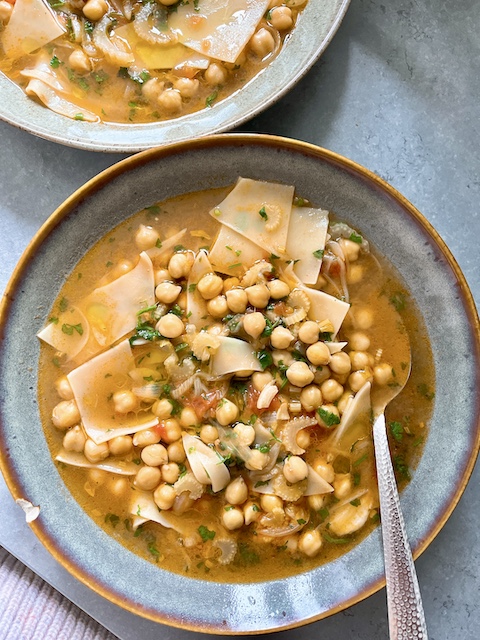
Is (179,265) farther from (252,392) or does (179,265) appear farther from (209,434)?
(209,434)

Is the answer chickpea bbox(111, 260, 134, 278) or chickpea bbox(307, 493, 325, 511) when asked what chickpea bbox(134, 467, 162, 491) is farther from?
chickpea bbox(111, 260, 134, 278)

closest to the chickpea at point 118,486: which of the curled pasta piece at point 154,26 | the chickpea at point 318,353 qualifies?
the chickpea at point 318,353

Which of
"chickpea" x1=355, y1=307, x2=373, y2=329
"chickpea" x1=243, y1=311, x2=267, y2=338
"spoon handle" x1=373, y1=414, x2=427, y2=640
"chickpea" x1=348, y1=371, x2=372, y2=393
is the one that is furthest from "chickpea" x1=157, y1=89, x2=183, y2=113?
"spoon handle" x1=373, y1=414, x2=427, y2=640

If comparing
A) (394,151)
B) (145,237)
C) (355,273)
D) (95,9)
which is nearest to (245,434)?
(355,273)

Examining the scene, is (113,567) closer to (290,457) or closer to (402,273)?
(290,457)

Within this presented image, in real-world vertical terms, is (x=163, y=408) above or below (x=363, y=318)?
below

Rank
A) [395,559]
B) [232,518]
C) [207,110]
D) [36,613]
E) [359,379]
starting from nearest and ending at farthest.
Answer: [395,559]
[232,518]
[359,379]
[207,110]
[36,613]
